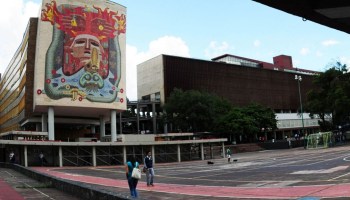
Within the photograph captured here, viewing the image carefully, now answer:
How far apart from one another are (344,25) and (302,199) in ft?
34.0

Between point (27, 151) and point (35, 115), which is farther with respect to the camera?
point (35, 115)

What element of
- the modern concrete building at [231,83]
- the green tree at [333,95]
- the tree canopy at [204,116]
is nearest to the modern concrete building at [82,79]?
the tree canopy at [204,116]

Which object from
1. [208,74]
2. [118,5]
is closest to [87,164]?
[118,5]

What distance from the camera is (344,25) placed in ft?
21.8

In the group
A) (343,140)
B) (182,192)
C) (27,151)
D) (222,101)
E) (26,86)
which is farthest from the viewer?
(222,101)

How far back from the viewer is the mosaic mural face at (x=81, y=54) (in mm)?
58594

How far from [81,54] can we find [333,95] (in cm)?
4627

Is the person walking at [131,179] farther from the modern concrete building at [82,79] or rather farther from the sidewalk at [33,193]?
the modern concrete building at [82,79]

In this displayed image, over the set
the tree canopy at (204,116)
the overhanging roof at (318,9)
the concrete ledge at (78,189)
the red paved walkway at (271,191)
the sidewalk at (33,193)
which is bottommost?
the red paved walkway at (271,191)

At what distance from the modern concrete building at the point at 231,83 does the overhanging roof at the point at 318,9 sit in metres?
79.0

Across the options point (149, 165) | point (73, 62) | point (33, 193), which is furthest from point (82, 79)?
point (33, 193)

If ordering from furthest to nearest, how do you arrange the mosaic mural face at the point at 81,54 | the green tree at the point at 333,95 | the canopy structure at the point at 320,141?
1. the green tree at the point at 333,95
2. the canopy structure at the point at 320,141
3. the mosaic mural face at the point at 81,54

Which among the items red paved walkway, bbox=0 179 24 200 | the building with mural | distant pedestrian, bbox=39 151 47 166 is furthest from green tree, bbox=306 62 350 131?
red paved walkway, bbox=0 179 24 200

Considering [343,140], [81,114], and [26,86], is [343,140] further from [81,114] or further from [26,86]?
[26,86]
